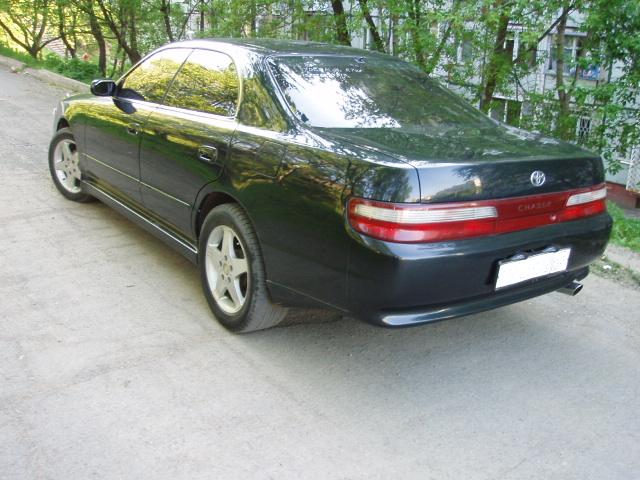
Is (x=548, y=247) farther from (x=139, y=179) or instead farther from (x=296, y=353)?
(x=139, y=179)

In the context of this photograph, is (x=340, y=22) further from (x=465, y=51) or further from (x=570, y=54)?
(x=570, y=54)

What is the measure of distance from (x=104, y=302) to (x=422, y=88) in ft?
7.74

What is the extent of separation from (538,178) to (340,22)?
6.42 metres

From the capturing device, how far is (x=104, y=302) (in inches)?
162

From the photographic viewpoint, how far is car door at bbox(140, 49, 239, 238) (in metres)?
3.82

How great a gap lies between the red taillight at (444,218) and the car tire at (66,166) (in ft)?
11.8

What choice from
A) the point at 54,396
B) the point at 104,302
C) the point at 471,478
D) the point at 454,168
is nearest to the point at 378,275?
the point at 454,168

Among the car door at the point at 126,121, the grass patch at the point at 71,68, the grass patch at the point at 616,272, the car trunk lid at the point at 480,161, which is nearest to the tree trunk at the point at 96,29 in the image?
the grass patch at the point at 71,68

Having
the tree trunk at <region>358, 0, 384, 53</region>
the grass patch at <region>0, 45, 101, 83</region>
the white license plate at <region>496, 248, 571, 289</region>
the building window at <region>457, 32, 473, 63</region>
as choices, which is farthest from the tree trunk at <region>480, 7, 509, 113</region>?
the grass patch at <region>0, 45, 101, 83</region>

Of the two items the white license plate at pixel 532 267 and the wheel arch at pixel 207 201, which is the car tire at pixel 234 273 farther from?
the white license plate at pixel 532 267

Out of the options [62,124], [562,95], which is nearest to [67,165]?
[62,124]

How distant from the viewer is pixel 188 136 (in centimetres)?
401

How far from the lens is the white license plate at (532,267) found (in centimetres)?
312

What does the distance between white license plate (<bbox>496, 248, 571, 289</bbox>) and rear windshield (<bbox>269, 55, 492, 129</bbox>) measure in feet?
3.00
